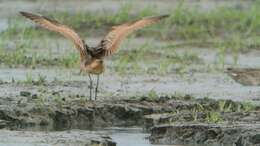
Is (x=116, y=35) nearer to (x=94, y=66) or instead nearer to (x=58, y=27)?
(x=94, y=66)

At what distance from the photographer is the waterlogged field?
925 centimetres

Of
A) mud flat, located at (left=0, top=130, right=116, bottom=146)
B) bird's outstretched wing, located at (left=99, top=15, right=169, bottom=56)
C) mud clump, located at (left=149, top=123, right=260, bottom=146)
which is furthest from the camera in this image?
bird's outstretched wing, located at (left=99, top=15, right=169, bottom=56)

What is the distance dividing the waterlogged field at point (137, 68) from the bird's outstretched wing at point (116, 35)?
24.1 inches

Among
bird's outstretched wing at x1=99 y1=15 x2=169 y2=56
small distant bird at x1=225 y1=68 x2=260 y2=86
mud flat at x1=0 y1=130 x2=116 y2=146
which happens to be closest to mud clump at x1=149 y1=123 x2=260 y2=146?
mud flat at x1=0 y1=130 x2=116 y2=146

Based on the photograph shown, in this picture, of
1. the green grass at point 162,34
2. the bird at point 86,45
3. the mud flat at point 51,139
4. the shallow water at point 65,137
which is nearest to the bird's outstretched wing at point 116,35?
the bird at point 86,45

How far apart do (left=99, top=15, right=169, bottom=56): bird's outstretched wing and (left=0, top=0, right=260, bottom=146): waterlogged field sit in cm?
61

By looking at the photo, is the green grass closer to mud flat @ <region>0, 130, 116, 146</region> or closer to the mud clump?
the mud clump

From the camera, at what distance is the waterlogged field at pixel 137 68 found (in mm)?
9250

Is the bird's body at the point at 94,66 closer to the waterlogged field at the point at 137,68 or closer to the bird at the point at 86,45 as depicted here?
the bird at the point at 86,45

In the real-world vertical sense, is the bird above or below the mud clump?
above

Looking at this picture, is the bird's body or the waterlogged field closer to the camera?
the bird's body

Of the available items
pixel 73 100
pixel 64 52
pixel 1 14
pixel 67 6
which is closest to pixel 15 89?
pixel 73 100

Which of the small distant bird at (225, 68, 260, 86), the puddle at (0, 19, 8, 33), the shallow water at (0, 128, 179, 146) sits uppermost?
the puddle at (0, 19, 8, 33)

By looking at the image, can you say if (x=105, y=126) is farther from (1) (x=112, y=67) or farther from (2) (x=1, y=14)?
(2) (x=1, y=14)
